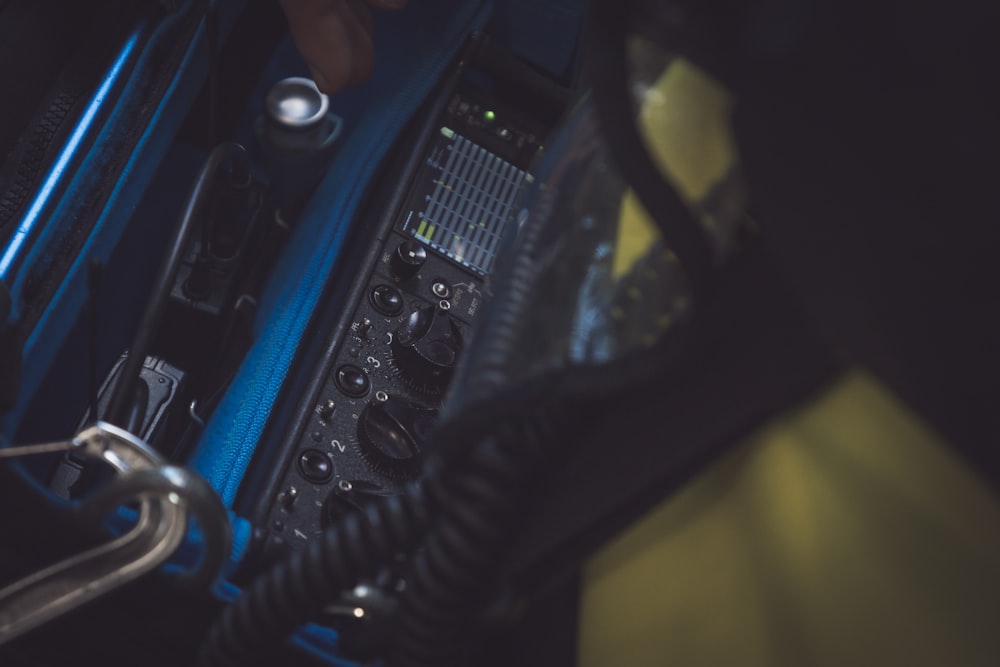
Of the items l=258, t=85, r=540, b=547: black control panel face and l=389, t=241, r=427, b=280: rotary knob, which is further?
l=389, t=241, r=427, b=280: rotary knob

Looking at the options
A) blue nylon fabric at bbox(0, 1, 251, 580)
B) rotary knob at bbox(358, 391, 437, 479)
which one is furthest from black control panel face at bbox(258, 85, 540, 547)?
blue nylon fabric at bbox(0, 1, 251, 580)

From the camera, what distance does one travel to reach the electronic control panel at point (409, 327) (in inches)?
35.3

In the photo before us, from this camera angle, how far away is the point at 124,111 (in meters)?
0.93

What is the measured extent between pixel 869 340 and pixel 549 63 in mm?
1089

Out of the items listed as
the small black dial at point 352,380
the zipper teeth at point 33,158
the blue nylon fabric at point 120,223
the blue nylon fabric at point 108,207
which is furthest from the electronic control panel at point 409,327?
the zipper teeth at point 33,158

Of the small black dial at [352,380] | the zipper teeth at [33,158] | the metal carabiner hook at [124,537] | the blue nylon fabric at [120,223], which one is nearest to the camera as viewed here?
the metal carabiner hook at [124,537]

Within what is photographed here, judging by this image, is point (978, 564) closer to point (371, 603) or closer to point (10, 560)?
point (371, 603)

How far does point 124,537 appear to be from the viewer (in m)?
0.60

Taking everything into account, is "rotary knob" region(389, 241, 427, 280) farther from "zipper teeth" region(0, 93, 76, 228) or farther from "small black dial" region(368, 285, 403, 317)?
"zipper teeth" region(0, 93, 76, 228)

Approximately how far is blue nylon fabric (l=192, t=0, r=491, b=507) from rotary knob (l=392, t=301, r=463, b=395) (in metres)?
0.13

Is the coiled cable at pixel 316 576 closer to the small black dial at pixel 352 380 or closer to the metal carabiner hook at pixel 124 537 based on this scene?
the metal carabiner hook at pixel 124 537

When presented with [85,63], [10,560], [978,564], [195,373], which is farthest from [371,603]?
[85,63]

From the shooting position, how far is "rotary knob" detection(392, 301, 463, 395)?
98 cm

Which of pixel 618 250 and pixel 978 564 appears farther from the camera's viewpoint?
pixel 618 250
